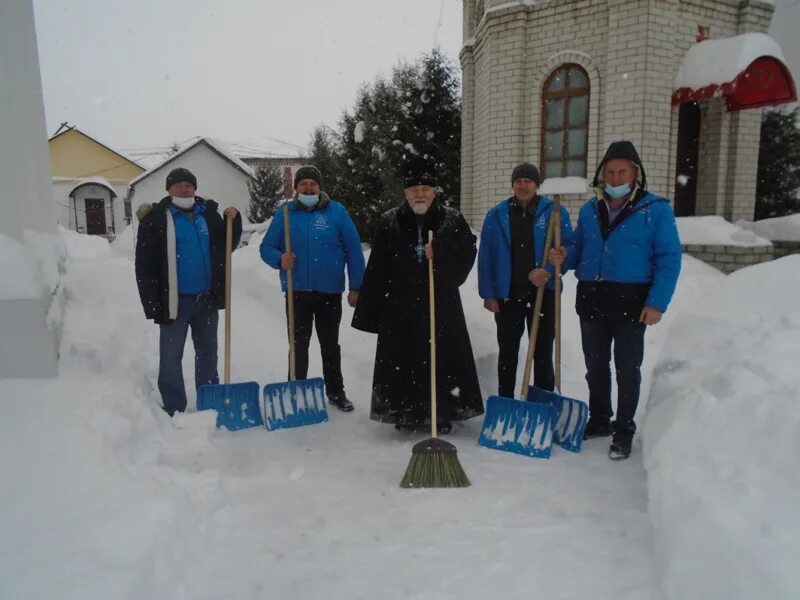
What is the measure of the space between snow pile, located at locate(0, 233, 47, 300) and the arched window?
825 cm

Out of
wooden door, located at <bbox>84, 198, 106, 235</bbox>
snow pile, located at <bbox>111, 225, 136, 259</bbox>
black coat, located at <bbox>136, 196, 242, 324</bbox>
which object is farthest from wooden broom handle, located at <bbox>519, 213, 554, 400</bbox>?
wooden door, located at <bbox>84, 198, 106, 235</bbox>

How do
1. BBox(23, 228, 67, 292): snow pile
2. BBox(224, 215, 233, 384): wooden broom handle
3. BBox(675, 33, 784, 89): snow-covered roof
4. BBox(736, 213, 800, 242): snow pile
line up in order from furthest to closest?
1. BBox(736, 213, 800, 242): snow pile
2. BBox(675, 33, 784, 89): snow-covered roof
3. BBox(224, 215, 233, 384): wooden broom handle
4. BBox(23, 228, 67, 292): snow pile

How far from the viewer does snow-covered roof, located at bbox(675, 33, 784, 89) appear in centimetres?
802

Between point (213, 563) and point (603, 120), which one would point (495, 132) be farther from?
point (213, 563)

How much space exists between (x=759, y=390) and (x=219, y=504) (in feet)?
7.59

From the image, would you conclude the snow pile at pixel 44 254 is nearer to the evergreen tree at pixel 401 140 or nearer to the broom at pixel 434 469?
the broom at pixel 434 469

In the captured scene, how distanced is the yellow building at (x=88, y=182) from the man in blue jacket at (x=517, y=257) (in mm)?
33954

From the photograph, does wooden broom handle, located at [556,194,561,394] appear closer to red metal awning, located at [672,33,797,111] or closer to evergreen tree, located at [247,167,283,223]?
red metal awning, located at [672,33,797,111]

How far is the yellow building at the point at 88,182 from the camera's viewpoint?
33.2 meters

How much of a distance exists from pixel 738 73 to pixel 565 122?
8.00ft

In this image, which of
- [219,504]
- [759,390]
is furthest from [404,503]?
[759,390]

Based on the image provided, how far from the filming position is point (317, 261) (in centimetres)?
400

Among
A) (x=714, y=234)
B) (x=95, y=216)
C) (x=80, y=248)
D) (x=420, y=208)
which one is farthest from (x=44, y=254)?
(x=95, y=216)

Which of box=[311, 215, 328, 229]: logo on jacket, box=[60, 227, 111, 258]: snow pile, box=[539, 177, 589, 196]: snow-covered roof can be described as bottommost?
box=[60, 227, 111, 258]: snow pile
